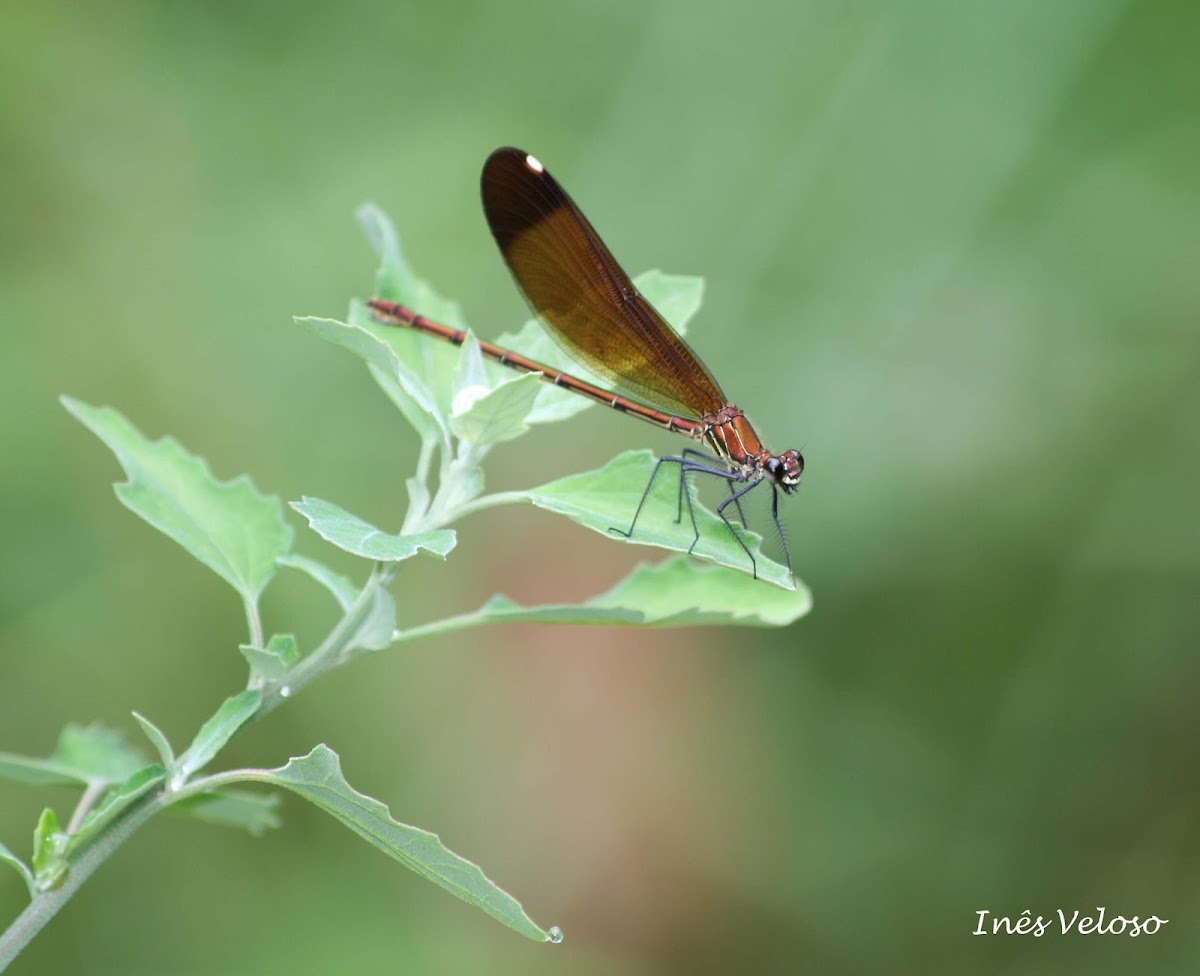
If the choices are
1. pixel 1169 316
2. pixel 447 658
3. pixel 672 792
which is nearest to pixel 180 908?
pixel 447 658

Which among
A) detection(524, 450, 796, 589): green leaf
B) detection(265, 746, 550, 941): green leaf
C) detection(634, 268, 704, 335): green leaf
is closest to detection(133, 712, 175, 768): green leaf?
detection(265, 746, 550, 941): green leaf

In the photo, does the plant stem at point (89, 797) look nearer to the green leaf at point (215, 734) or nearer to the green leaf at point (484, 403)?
the green leaf at point (215, 734)

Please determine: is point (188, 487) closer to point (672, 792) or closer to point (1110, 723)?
point (672, 792)

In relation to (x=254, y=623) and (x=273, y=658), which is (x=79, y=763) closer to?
(x=254, y=623)

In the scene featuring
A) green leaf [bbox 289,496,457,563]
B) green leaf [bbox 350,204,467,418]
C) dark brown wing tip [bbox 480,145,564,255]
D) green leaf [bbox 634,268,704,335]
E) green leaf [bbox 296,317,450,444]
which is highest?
dark brown wing tip [bbox 480,145,564,255]

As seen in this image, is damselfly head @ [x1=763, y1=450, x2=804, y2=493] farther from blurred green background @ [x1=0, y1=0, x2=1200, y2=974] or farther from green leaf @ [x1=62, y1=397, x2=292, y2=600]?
blurred green background @ [x1=0, y1=0, x2=1200, y2=974]

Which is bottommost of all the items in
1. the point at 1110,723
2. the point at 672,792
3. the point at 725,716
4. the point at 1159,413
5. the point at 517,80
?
the point at 672,792

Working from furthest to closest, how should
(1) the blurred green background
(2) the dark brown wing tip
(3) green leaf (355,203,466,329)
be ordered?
(1) the blurred green background → (2) the dark brown wing tip → (3) green leaf (355,203,466,329)
